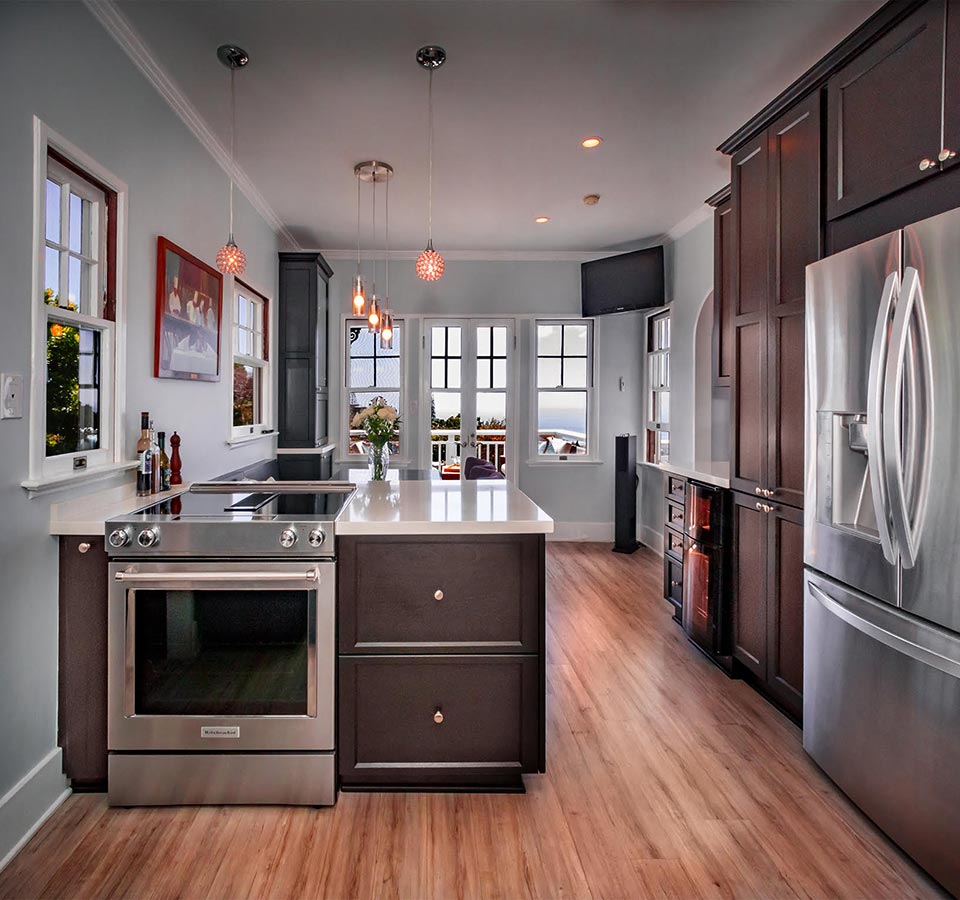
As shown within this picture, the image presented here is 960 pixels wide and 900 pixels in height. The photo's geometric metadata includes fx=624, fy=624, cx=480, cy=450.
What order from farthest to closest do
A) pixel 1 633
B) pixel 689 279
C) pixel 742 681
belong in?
1. pixel 689 279
2. pixel 742 681
3. pixel 1 633

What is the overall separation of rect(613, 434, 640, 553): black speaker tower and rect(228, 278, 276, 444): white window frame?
119 inches

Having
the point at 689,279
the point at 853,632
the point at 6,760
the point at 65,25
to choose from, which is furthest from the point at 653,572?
the point at 65,25

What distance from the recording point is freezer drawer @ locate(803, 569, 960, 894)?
159 cm

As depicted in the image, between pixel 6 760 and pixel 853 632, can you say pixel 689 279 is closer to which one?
pixel 853 632

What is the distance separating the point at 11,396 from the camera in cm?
182

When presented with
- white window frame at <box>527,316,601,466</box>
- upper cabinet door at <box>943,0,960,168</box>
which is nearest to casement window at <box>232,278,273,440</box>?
white window frame at <box>527,316,601,466</box>

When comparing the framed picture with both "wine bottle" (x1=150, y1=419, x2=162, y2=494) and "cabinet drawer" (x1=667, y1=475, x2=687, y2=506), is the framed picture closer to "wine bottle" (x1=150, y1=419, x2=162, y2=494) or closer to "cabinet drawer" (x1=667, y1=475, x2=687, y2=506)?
"wine bottle" (x1=150, y1=419, x2=162, y2=494)

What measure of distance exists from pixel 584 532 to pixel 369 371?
2620mm

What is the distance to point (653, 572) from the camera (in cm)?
501

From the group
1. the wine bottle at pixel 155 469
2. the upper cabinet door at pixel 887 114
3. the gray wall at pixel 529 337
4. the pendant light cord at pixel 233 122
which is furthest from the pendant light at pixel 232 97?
the gray wall at pixel 529 337

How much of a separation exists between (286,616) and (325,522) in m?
0.33

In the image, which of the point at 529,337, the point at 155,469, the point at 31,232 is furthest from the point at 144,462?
the point at 529,337

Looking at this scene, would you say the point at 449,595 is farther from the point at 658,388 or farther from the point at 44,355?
the point at 658,388

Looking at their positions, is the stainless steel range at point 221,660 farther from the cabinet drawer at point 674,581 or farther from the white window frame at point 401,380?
the white window frame at point 401,380
